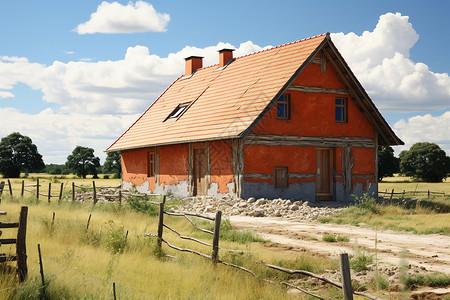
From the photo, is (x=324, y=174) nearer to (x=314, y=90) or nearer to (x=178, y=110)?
(x=314, y=90)

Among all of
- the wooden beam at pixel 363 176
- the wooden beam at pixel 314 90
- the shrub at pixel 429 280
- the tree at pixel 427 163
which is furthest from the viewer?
the tree at pixel 427 163

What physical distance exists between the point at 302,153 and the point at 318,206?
2.78m

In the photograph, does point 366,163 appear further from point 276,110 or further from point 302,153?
point 276,110

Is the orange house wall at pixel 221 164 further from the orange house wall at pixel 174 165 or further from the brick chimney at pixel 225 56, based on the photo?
the brick chimney at pixel 225 56

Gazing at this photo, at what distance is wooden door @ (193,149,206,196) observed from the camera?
24.2 m

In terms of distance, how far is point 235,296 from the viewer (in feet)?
25.8

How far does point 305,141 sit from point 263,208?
15.2 feet

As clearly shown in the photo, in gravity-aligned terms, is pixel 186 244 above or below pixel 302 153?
below

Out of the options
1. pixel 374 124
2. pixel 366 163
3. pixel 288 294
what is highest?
pixel 374 124

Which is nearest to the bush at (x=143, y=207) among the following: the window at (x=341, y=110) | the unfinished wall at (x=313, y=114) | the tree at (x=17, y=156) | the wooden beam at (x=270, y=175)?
the wooden beam at (x=270, y=175)

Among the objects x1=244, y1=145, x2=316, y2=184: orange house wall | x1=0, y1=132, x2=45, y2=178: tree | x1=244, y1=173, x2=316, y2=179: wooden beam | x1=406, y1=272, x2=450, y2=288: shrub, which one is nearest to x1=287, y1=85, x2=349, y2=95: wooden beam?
x1=244, y1=145, x2=316, y2=184: orange house wall

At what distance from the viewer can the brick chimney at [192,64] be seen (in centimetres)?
3378

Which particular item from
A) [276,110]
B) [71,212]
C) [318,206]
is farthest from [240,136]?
[71,212]

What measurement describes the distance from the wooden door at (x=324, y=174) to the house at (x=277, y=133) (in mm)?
48
